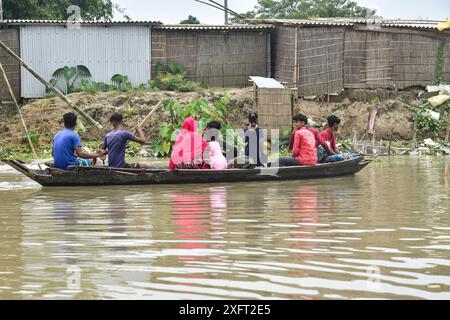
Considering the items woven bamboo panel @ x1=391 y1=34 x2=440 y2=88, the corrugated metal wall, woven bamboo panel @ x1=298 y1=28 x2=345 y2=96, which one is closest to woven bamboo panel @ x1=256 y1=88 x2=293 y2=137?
woven bamboo panel @ x1=298 y1=28 x2=345 y2=96

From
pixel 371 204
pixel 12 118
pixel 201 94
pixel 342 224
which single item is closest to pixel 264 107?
pixel 201 94

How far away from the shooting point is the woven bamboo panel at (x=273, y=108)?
19703 millimetres

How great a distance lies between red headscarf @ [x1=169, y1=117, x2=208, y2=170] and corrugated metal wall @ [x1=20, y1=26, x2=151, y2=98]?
9953 mm

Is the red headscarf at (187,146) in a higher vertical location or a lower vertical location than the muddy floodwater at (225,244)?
higher

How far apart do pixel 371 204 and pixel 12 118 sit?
1329 centimetres

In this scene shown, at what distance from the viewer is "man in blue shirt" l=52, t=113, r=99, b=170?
11727mm

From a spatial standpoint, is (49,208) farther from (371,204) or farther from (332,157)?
(332,157)

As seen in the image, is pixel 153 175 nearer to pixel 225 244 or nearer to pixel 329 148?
pixel 329 148

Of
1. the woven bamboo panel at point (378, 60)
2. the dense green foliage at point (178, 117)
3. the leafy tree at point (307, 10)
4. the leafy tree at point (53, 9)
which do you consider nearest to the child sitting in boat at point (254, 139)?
the dense green foliage at point (178, 117)

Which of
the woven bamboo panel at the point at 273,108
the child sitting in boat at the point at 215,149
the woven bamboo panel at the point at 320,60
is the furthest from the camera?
the woven bamboo panel at the point at 320,60

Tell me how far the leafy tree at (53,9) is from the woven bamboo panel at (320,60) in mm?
7701

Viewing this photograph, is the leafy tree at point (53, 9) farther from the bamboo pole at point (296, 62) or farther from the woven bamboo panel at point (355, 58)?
the woven bamboo panel at point (355, 58)

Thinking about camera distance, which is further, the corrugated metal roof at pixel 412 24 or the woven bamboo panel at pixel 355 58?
the woven bamboo panel at pixel 355 58

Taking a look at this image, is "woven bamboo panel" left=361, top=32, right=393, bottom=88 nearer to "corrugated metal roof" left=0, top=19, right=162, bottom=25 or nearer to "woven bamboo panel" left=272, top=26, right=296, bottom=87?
"woven bamboo panel" left=272, top=26, right=296, bottom=87
